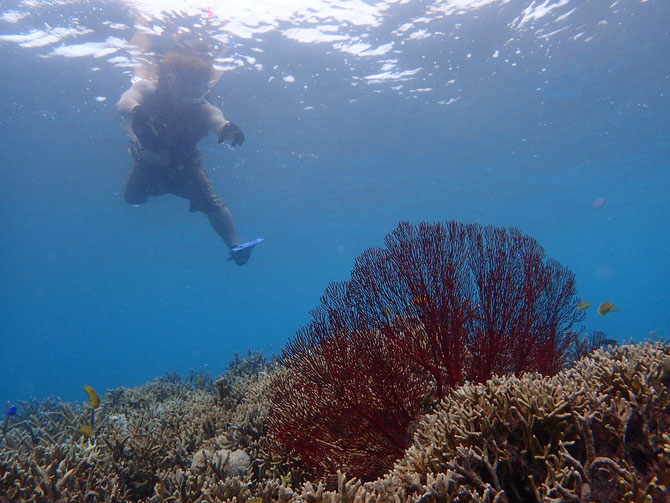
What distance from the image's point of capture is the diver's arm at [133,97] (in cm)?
1234

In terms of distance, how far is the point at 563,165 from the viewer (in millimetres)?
32188

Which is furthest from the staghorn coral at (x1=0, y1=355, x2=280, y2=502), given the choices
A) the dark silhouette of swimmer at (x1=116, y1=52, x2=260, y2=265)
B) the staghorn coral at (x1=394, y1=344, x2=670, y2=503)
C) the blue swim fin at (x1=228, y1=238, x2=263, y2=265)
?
the dark silhouette of swimmer at (x1=116, y1=52, x2=260, y2=265)

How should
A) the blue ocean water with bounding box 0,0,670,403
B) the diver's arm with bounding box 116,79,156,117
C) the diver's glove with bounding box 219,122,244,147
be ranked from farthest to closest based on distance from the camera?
the blue ocean water with bounding box 0,0,670,403, the diver's arm with bounding box 116,79,156,117, the diver's glove with bounding box 219,122,244,147

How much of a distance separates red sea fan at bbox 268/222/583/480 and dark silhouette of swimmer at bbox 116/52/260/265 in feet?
32.2

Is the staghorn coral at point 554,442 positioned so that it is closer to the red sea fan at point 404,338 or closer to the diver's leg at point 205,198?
the red sea fan at point 404,338

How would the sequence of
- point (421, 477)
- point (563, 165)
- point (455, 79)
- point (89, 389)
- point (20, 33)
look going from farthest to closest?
point (563, 165), point (455, 79), point (20, 33), point (89, 389), point (421, 477)

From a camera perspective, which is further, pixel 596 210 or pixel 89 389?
pixel 596 210

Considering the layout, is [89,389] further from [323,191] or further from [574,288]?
[323,191]

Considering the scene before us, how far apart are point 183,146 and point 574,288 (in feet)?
49.6

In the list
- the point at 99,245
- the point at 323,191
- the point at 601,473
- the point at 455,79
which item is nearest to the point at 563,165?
the point at 455,79

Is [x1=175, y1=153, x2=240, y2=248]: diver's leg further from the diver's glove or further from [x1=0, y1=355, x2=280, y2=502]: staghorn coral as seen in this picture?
[x1=0, y1=355, x2=280, y2=502]: staghorn coral

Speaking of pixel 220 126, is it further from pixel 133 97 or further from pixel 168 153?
pixel 133 97

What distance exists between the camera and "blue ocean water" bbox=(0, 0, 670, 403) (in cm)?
1543

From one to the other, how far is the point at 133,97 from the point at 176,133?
1.91 meters
